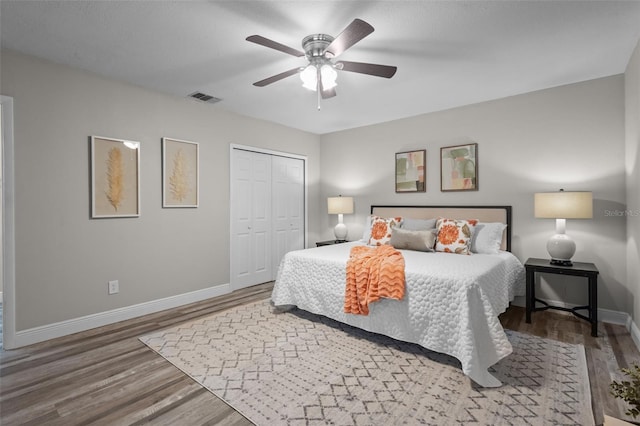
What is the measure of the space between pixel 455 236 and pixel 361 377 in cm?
200

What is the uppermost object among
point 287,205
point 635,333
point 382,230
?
point 287,205

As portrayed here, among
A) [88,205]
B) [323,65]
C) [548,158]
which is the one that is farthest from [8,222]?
[548,158]

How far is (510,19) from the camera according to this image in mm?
2252

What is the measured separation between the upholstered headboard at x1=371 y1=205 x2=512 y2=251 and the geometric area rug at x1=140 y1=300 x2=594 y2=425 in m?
1.41

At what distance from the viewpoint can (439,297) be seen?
2.38m

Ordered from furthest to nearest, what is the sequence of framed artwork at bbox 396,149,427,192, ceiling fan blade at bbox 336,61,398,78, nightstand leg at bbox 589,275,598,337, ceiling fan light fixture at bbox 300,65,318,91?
framed artwork at bbox 396,149,427,192
nightstand leg at bbox 589,275,598,337
ceiling fan light fixture at bbox 300,65,318,91
ceiling fan blade at bbox 336,61,398,78

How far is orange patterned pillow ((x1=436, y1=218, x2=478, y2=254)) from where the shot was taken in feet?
11.6

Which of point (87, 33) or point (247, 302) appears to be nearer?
point (87, 33)

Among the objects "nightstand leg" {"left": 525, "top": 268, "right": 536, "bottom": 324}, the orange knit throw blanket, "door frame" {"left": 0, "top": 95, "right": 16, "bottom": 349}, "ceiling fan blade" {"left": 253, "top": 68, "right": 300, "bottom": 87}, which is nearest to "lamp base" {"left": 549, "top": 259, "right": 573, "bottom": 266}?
"nightstand leg" {"left": 525, "top": 268, "right": 536, "bottom": 324}

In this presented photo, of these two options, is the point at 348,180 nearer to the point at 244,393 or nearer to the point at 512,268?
the point at 512,268

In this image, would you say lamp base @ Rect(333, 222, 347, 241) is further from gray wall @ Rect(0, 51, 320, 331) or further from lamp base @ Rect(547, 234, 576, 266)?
lamp base @ Rect(547, 234, 576, 266)

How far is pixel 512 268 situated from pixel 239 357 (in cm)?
279

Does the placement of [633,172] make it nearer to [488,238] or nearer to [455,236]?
[488,238]

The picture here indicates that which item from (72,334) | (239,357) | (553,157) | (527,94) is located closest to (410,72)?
(527,94)
